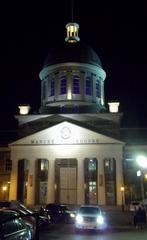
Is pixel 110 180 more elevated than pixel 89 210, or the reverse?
pixel 110 180

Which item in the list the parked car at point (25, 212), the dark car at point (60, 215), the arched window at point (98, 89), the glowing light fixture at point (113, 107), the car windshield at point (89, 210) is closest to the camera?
the parked car at point (25, 212)

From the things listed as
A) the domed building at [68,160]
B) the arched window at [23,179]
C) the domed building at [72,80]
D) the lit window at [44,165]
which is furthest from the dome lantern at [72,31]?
the arched window at [23,179]

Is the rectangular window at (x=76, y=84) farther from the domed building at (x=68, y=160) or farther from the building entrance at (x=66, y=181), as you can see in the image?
the building entrance at (x=66, y=181)

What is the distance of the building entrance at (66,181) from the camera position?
45906 mm

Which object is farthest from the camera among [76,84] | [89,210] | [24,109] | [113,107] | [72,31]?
[72,31]

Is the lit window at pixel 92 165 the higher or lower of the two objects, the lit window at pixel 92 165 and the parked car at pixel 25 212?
the higher

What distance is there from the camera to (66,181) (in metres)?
47.1

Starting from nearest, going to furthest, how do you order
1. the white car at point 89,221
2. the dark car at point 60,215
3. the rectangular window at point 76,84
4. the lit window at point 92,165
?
1. the white car at point 89,221
2. the dark car at point 60,215
3. the lit window at point 92,165
4. the rectangular window at point 76,84

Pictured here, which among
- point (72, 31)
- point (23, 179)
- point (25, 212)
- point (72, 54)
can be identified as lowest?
point (25, 212)

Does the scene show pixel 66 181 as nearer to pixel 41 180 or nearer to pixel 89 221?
pixel 41 180


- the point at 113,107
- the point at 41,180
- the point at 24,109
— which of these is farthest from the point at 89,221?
the point at 24,109

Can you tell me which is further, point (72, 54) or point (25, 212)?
point (72, 54)

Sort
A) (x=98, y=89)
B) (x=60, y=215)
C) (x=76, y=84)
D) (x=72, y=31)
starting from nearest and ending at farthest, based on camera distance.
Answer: (x=60, y=215) → (x=76, y=84) → (x=98, y=89) → (x=72, y=31)

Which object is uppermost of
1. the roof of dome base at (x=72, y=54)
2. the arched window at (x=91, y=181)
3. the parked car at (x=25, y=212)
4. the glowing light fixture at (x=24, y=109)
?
the roof of dome base at (x=72, y=54)
